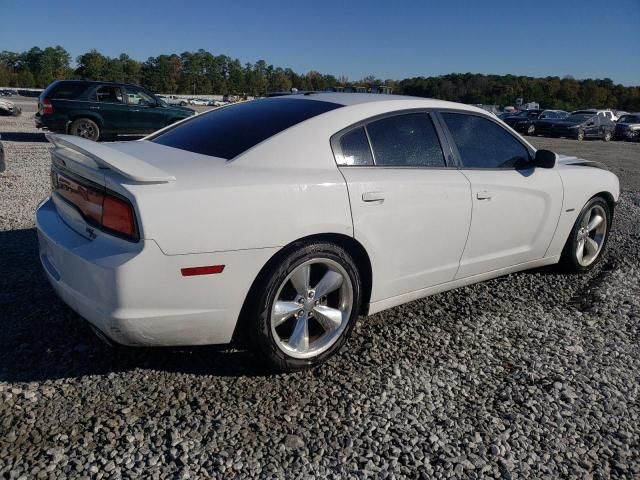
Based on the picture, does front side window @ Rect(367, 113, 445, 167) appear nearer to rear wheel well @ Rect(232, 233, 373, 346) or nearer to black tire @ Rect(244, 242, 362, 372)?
rear wheel well @ Rect(232, 233, 373, 346)

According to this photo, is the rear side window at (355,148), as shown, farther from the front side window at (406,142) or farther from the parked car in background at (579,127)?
the parked car in background at (579,127)

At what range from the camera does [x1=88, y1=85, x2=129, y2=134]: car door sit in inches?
507

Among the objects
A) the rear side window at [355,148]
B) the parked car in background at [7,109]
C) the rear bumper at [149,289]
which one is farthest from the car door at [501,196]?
the parked car in background at [7,109]

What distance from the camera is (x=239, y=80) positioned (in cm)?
13025

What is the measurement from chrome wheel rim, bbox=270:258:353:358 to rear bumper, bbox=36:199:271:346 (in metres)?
0.27

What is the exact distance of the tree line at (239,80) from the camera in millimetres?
83125

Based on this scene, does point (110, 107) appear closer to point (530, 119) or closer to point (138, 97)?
point (138, 97)

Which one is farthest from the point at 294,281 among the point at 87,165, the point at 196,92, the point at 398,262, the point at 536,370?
the point at 196,92

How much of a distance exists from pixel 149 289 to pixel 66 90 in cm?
1198

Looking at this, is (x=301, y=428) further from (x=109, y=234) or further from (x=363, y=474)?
(x=109, y=234)

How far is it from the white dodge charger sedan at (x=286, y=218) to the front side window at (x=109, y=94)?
10.5 m

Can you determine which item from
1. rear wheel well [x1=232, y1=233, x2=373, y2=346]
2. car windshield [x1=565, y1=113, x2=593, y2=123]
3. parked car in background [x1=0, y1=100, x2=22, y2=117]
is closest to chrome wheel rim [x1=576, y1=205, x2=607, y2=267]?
rear wheel well [x1=232, y1=233, x2=373, y2=346]

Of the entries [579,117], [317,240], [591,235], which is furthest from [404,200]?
[579,117]

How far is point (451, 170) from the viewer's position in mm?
3504
